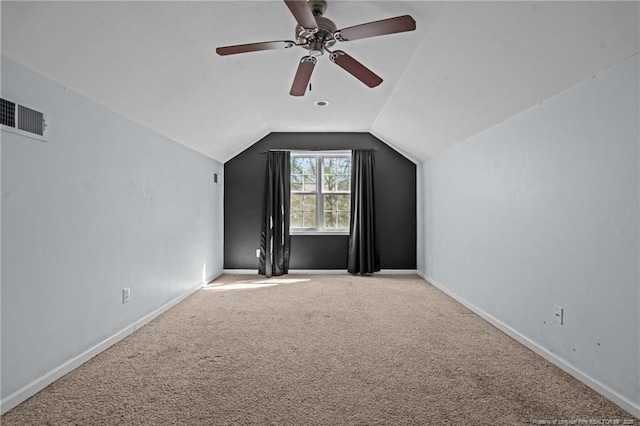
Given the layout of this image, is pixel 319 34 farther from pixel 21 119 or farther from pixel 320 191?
pixel 320 191

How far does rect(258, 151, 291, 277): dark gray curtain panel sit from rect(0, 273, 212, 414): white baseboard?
2388 millimetres

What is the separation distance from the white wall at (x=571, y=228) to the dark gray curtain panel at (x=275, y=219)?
299cm

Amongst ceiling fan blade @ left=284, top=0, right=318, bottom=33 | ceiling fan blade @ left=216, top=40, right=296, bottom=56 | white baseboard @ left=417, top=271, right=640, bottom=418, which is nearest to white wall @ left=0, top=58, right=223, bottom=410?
ceiling fan blade @ left=216, top=40, right=296, bottom=56

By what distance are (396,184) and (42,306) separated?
16.2ft

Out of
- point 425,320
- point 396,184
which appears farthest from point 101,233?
point 396,184

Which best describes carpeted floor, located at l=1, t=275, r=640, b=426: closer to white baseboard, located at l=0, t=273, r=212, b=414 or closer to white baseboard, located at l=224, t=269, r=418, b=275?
white baseboard, located at l=0, t=273, r=212, b=414

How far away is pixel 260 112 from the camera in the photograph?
480 centimetres

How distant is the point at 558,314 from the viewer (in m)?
2.55

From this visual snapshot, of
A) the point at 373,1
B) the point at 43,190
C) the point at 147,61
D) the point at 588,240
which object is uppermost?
the point at 373,1

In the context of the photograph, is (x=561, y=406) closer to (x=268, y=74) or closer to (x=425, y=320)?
(x=425, y=320)

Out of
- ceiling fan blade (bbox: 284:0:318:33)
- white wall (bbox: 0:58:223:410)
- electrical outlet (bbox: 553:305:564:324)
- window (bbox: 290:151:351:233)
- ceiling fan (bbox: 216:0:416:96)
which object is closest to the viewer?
ceiling fan blade (bbox: 284:0:318:33)

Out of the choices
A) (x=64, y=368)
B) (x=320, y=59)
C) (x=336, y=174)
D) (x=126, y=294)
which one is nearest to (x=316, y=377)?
(x=64, y=368)

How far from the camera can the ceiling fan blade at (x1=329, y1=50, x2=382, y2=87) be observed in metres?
2.35

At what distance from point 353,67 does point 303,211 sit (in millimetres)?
3959
